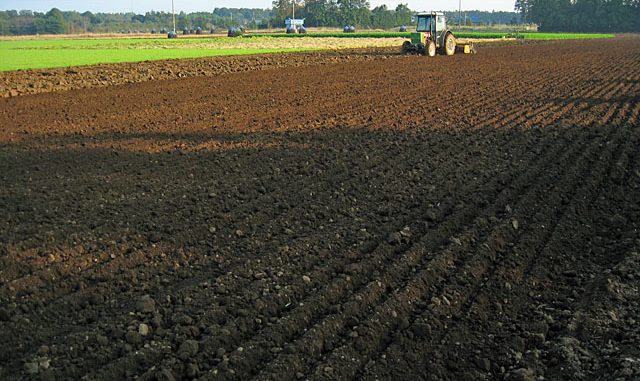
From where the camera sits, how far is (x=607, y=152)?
9906 mm

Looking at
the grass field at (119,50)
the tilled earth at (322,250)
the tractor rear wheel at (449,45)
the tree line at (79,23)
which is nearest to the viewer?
the tilled earth at (322,250)

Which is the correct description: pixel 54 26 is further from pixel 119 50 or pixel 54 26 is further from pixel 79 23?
pixel 119 50

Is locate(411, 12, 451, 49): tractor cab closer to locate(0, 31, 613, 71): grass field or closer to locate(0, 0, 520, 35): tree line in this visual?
locate(0, 31, 613, 71): grass field

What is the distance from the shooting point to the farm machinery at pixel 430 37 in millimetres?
31875

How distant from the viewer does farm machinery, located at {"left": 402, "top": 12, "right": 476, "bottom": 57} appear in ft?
105

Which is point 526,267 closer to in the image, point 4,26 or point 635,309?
point 635,309

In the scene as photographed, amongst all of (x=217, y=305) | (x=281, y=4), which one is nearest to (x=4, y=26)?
(x=281, y=4)

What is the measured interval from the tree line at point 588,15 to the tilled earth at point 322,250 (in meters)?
108

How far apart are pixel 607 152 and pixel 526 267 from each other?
5.22 m

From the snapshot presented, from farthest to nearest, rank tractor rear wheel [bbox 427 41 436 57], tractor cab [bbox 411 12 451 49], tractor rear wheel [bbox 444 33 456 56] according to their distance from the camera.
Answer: tractor rear wheel [bbox 444 33 456 56] → tractor rear wheel [bbox 427 41 436 57] → tractor cab [bbox 411 12 451 49]

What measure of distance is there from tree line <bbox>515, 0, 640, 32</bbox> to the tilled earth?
108 metres

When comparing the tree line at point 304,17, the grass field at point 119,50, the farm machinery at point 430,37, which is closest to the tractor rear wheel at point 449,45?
the farm machinery at point 430,37

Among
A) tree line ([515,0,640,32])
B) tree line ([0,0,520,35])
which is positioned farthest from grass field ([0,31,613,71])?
tree line ([0,0,520,35])

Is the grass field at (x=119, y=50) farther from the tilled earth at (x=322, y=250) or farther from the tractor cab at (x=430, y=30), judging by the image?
the tilled earth at (x=322, y=250)
